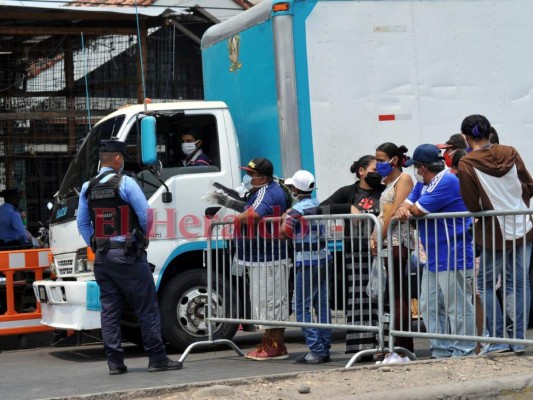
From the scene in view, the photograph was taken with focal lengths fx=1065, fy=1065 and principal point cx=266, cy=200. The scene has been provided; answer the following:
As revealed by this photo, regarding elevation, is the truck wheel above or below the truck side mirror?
below

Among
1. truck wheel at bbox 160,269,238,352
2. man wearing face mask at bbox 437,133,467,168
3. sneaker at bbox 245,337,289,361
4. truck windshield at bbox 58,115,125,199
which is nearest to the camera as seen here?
sneaker at bbox 245,337,289,361

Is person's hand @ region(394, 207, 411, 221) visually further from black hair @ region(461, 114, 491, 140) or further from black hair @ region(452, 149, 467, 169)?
black hair @ region(452, 149, 467, 169)

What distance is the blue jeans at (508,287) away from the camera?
24.6ft

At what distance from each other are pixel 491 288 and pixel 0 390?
375 centimetres

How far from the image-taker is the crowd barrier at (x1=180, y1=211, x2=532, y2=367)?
7668 mm

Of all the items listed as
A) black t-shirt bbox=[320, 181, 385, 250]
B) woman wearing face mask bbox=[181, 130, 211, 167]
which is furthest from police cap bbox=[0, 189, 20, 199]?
black t-shirt bbox=[320, 181, 385, 250]

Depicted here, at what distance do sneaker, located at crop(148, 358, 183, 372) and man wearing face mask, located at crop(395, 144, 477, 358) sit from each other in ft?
6.80

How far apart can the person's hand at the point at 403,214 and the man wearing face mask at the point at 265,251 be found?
1.21m

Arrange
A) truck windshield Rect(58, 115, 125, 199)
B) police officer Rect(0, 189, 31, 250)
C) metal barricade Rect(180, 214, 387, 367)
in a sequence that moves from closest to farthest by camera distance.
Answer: metal barricade Rect(180, 214, 387, 367), truck windshield Rect(58, 115, 125, 199), police officer Rect(0, 189, 31, 250)

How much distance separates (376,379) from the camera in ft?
23.1

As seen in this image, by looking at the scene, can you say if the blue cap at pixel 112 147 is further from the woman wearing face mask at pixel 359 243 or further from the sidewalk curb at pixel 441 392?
the sidewalk curb at pixel 441 392

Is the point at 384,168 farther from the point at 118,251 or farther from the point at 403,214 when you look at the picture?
the point at 118,251

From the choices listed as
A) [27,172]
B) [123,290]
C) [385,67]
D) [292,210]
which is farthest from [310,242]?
[27,172]

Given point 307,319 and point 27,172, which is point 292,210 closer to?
point 307,319
